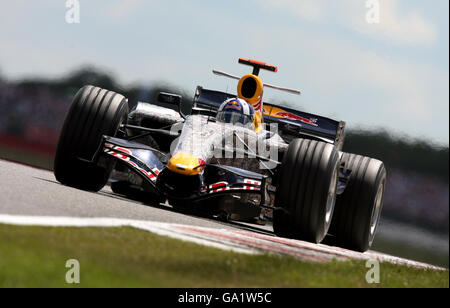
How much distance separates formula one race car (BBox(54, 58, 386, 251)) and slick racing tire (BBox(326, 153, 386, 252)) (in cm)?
1

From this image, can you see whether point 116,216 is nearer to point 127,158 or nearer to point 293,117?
point 127,158

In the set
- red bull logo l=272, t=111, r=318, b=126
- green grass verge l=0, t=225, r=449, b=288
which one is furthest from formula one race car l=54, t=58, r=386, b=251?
green grass verge l=0, t=225, r=449, b=288

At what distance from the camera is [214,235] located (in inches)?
330

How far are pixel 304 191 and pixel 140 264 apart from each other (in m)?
4.42

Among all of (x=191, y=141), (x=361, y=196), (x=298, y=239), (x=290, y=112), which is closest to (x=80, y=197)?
(x=191, y=141)

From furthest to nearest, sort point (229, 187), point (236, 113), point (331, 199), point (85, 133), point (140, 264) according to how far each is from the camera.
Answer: point (236, 113), point (85, 133), point (331, 199), point (229, 187), point (140, 264)

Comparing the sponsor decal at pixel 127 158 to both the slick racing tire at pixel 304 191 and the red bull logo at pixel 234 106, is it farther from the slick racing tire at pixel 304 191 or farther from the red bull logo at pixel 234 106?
the red bull logo at pixel 234 106

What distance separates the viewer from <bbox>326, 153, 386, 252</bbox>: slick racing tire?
11.4 metres

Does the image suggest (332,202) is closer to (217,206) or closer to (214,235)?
(217,206)

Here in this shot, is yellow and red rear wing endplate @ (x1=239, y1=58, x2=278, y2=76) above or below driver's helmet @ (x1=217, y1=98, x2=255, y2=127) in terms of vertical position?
above

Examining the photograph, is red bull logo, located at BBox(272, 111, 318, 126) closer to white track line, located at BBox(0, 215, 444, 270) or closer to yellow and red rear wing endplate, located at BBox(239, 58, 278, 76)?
yellow and red rear wing endplate, located at BBox(239, 58, 278, 76)

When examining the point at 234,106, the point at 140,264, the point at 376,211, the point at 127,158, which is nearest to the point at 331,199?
the point at 376,211

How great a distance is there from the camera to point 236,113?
1173cm

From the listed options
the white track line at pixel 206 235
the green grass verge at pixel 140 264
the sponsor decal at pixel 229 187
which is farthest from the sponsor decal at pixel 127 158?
the green grass verge at pixel 140 264
